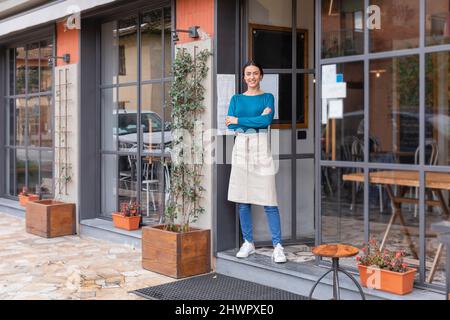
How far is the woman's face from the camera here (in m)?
4.84

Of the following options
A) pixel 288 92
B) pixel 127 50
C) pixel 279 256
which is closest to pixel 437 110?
pixel 288 92

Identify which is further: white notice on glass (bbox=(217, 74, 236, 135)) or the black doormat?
white notice on glass (bbox=(217, 74, 236, 135))

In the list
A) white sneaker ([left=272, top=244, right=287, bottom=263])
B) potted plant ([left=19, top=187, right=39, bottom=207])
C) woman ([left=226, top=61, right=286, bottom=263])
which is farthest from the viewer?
potted plant ([left=19, top=187, right=39, bottom=207])

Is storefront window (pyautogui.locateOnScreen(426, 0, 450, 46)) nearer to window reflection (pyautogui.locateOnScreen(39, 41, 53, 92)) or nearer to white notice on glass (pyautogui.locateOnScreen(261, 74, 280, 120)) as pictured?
white notice on glass (pyautogui.locateOnScreen(261, 74, 280, 120))

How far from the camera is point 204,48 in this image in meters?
5.16

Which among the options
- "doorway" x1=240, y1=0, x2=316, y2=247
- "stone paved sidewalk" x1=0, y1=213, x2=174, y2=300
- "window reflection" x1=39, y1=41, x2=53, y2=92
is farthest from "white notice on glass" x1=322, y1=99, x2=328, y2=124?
"window reflection" x1=39, y1=41, x2=53, y2=92

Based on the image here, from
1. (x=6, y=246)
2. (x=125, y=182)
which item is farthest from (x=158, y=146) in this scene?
(x=6, y=246)

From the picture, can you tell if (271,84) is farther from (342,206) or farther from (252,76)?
(342,206)

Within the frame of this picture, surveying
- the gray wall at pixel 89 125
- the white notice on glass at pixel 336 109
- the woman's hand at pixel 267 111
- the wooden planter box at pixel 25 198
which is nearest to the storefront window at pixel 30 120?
the wooden planter box at pixel 25 198

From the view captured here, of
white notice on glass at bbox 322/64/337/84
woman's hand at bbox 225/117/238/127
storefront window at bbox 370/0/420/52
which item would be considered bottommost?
woman's hand at bbox 225/117/238/127

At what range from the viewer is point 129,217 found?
636cm

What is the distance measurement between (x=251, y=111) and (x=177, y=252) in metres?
1.31

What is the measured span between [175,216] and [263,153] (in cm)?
102

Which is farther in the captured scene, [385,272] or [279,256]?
[279,256]
